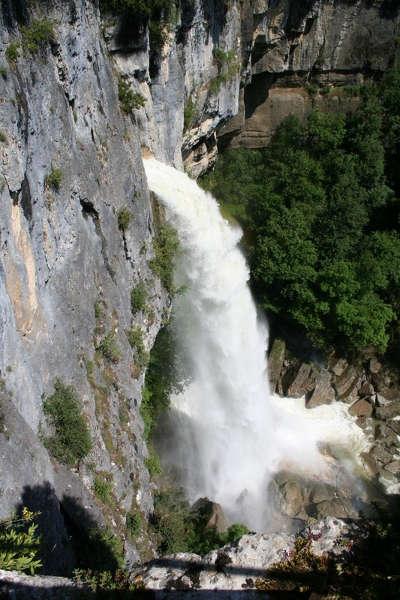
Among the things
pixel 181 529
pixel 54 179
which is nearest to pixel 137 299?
pixel 54 179

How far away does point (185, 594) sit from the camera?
4613 millimetres

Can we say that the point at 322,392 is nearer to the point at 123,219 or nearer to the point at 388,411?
the point at 388,411

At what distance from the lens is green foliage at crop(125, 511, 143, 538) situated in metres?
9.78

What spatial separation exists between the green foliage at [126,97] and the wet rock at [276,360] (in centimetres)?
1048

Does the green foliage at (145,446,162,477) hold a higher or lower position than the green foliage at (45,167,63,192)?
lower

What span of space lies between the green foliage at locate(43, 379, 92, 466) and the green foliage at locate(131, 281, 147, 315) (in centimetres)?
371

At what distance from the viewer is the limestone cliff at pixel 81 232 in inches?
277

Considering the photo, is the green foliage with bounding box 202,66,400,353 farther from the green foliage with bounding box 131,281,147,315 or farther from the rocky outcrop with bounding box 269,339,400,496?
the green foliage with bounding box 131,281,147,315

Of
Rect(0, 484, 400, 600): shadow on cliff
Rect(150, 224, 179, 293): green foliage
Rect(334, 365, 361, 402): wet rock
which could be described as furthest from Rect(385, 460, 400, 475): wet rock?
Rect(0, 484, 400, 600): shadow on cliff

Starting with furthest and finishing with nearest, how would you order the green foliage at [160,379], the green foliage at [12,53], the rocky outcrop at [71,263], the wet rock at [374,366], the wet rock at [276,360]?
the wet rock at [374,366]
the wet rock at [276,360]
the green foliage at [160,379]
the green foliage at [12,53]
the rocky outcrop at [71,263]

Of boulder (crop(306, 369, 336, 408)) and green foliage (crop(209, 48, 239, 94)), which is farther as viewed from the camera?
boulder (crop(306, 369, 336, 408))

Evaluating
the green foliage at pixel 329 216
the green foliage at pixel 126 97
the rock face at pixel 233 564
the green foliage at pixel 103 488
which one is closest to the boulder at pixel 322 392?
the green foliage at pixel 329 216

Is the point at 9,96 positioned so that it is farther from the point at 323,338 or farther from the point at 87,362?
the point at 323,338

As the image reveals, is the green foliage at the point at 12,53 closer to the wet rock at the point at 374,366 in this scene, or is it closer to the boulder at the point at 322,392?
the boulder at the point at 322,392
